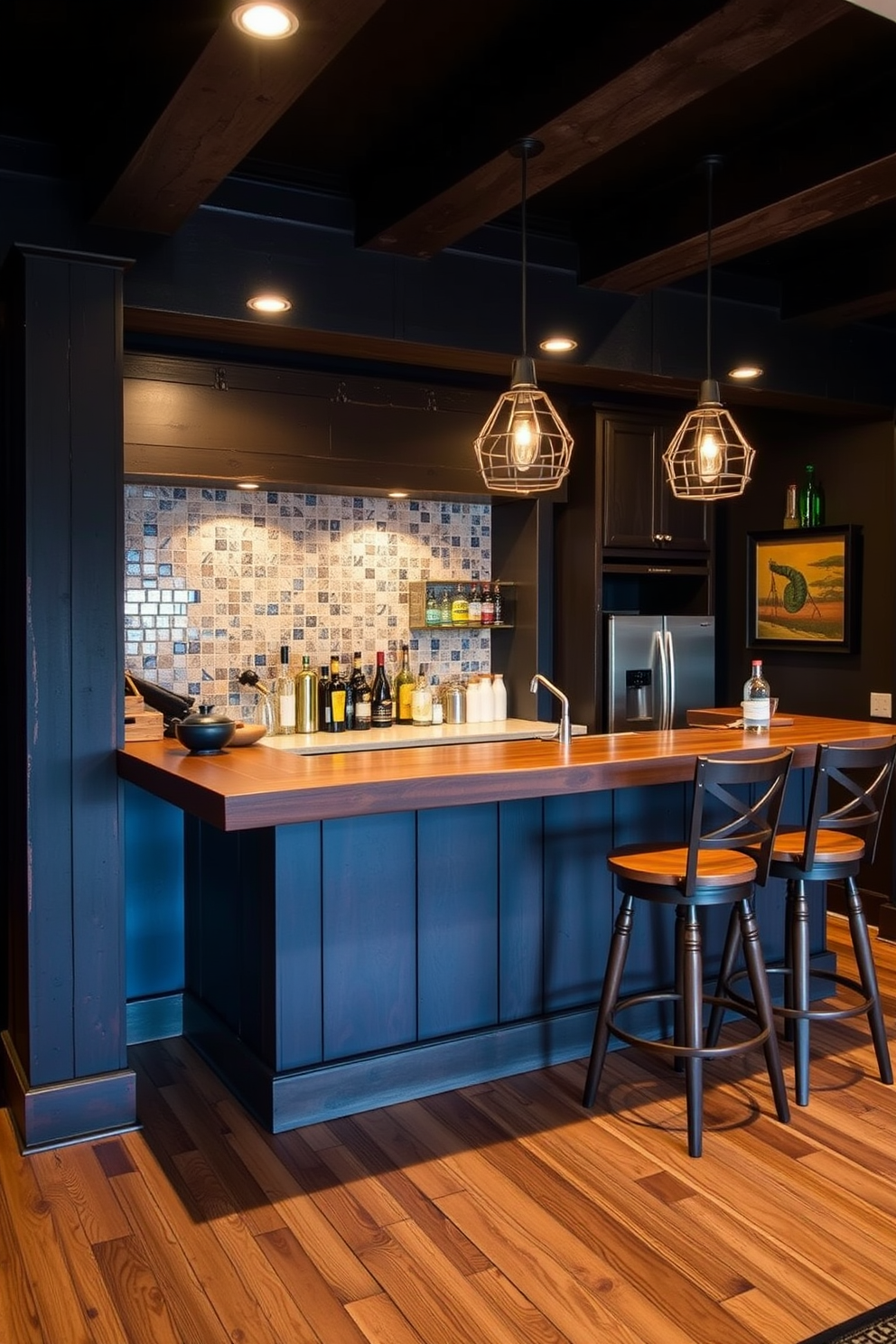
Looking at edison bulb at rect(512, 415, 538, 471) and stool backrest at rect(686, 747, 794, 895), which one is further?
edison bulb at rect(512, 415, 538, 471)

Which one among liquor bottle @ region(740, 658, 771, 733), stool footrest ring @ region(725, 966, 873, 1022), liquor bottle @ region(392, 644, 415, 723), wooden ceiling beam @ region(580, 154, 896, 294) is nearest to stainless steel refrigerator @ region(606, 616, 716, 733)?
liquor bottle @ region(392, 644, 415, 723)

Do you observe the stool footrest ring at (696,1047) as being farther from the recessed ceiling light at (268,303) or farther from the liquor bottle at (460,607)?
the recessed ceiling light at (268,303)

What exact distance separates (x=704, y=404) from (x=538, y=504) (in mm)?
1661

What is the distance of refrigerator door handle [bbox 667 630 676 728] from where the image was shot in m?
5.29

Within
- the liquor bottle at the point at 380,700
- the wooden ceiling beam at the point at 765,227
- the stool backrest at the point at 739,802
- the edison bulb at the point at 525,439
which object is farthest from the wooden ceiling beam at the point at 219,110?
the liquor bottle at the point at 380,700

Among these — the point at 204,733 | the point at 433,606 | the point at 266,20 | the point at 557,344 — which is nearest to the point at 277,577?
the point at 433,606

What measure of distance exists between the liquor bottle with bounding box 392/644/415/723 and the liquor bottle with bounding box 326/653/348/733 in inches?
11.6

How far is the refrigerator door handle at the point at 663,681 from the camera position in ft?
17.3

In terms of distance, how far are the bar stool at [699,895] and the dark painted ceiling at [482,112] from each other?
166 centimetres

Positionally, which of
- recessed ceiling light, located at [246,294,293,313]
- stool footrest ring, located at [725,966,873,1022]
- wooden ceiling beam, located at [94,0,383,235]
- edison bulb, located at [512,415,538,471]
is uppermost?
wooden ceiling beam, located at [94,0,383,235]

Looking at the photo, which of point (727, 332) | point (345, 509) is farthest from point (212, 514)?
point (727, 332)

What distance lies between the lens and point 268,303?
3584mm

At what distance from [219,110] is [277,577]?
7.79ft

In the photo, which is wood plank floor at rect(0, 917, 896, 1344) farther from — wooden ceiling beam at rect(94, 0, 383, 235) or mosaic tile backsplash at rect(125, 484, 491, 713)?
wooden ceiling beam at rect(94, 0, 383, 235)
